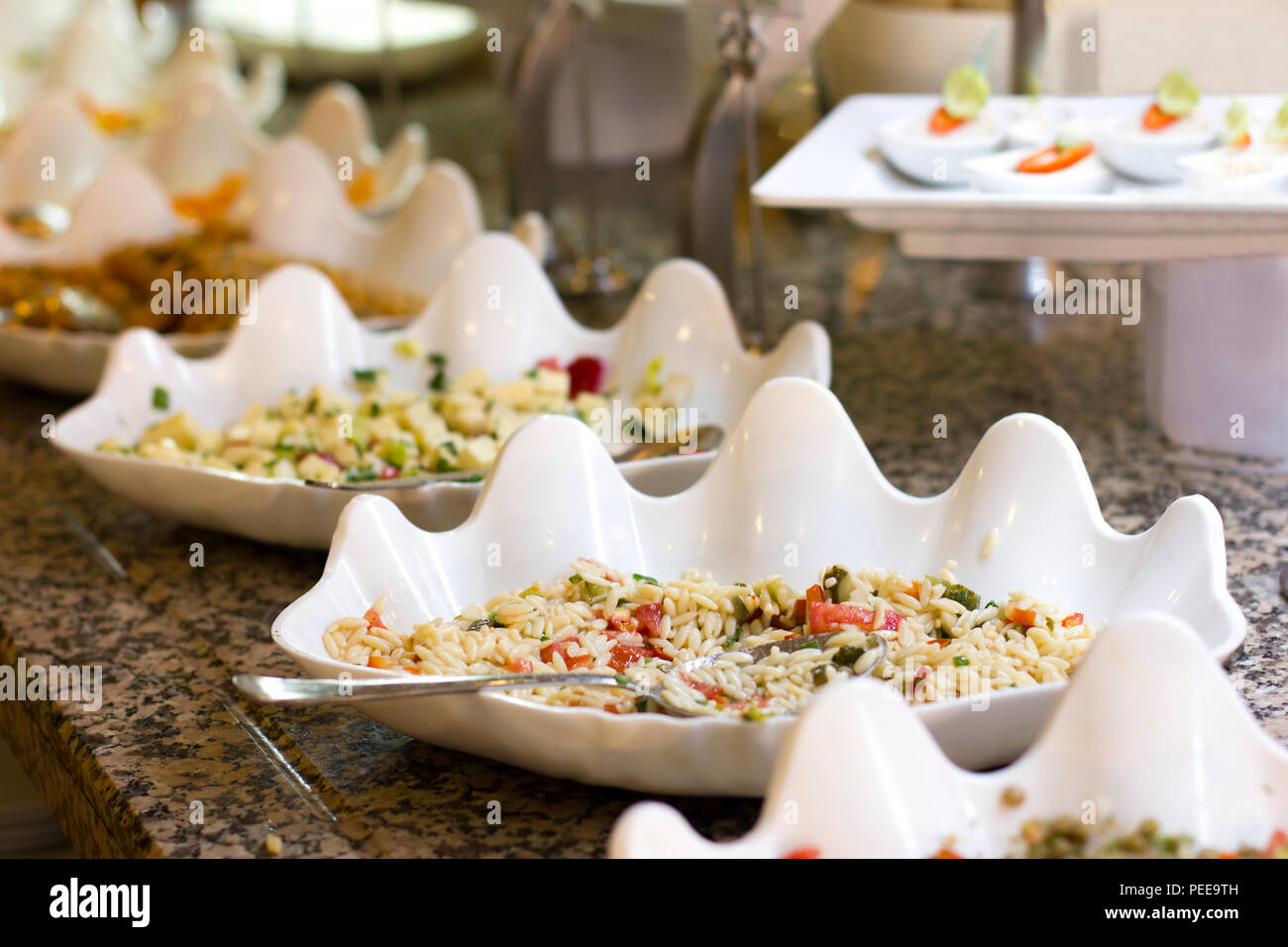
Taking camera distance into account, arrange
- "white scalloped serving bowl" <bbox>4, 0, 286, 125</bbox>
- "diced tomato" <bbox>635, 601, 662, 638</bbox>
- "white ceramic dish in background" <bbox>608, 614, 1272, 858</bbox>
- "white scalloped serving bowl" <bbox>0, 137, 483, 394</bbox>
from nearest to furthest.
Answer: "white ceramic dish in background" <bbox>608, 614, 1272, 858</bbox>
"diced tomato" <bbox>635, 601, 662, 638</bbox>
"white scalloped serving bowl" <bbox>0, 137, 483, 394</bbox>
"white scalloped serving bowl" <bbox>4, 0, 286, 125</bbox>

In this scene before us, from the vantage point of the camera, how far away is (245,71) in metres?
2.98

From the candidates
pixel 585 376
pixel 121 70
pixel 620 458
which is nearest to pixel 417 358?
pixel 585 376

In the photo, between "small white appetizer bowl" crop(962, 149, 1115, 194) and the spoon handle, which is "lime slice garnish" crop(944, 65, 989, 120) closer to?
"small white appetizer bowl" crop(962, 149, 1115, 194)

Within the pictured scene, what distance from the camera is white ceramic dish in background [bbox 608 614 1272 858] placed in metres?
0.54

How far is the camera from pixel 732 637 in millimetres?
763

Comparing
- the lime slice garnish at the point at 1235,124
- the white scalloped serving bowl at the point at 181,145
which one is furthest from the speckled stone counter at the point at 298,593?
the white scalloped serving bowl at the point at 181,145

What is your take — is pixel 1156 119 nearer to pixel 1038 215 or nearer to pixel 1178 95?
pixel 1178 95

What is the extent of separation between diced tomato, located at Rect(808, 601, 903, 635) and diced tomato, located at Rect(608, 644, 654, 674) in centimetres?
9

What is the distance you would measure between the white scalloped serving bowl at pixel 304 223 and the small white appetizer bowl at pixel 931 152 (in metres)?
0.61

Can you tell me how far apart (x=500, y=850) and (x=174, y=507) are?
48cm

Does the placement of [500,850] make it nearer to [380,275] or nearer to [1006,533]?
[1006,533]

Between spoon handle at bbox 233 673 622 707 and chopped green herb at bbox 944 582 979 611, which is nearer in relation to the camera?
spoon handle at bbox 233 673 622 707

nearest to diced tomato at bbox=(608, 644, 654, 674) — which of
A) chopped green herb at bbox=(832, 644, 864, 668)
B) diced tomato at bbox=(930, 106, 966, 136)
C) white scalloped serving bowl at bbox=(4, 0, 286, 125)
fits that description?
chopped green herb at bbox=(832, 644, 864, 668)

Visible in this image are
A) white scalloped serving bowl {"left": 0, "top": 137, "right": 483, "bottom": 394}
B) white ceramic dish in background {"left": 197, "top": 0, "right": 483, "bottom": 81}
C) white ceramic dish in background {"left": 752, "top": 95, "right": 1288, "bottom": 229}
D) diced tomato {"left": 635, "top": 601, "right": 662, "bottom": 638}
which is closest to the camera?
diced tomato {"left": 635, "top": 601, "right": 662, "bottom": 638}
